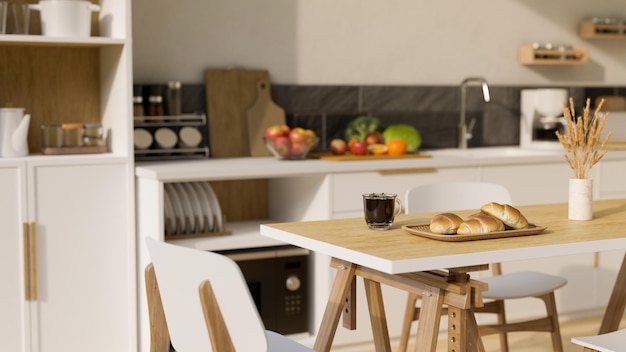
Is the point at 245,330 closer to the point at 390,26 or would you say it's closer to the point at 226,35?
the point at 226,35

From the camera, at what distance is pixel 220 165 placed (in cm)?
372

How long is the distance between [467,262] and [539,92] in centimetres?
307

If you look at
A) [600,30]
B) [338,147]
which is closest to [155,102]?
[338,147]

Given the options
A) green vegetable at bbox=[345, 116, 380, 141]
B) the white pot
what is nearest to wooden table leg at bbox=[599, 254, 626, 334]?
green vegetable at bbox=[345, 116, 380, 141]

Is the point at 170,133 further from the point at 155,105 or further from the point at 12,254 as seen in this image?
the point at 12,254

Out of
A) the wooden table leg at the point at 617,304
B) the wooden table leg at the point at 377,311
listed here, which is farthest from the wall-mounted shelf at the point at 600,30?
the wooden table leg at the point at 377,311

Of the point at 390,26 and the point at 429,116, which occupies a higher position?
the point at 390,26

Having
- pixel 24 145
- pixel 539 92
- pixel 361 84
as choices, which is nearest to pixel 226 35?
pixel 361 84

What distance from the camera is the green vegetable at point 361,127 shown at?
4.38 meters

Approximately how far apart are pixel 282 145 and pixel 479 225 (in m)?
1.80

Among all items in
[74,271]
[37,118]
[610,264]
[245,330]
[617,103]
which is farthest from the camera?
[617,103]

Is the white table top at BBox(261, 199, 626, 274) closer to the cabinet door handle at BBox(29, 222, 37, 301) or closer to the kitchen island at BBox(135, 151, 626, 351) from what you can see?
the kitchen island at BBox(135, 151, 626, 351)

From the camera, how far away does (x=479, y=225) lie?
88.2 inches

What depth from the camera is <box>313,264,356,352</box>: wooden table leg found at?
8.35 feet
